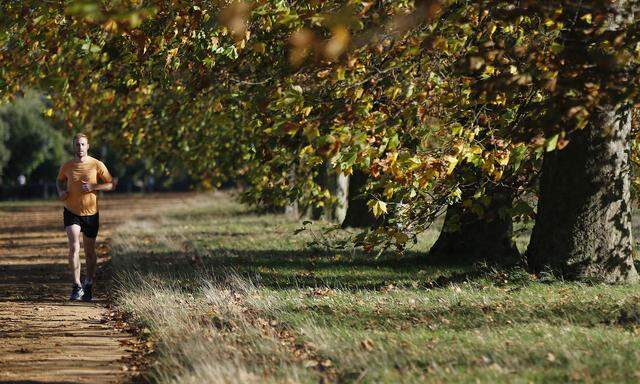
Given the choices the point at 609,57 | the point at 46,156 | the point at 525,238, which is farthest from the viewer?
the point at 46,156

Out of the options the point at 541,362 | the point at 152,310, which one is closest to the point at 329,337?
the point at 541,362

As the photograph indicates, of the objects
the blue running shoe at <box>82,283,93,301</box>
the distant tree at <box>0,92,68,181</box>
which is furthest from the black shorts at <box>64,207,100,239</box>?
the distant tree at <box>0,92,68,181</box>

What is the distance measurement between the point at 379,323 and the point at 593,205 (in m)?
3.29

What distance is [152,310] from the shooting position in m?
9.78

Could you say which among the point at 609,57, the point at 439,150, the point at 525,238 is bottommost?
the point at 525,238

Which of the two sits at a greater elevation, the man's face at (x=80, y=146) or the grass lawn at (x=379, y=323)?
the man's face at (x=80, y=146)

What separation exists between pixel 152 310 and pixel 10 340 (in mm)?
1533

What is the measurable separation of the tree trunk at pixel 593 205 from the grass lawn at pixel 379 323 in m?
0.44

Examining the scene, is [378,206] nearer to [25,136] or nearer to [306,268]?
[306,268]

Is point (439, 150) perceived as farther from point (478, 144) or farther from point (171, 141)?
point (171, 141)

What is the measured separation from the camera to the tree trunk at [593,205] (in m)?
10.3

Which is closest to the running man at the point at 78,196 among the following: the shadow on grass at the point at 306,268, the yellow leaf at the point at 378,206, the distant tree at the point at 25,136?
the shadow on grass at the point at 306,268

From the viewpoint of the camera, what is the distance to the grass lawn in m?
6.57

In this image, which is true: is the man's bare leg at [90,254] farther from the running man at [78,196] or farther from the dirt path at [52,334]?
the dirt path at [52,334]
